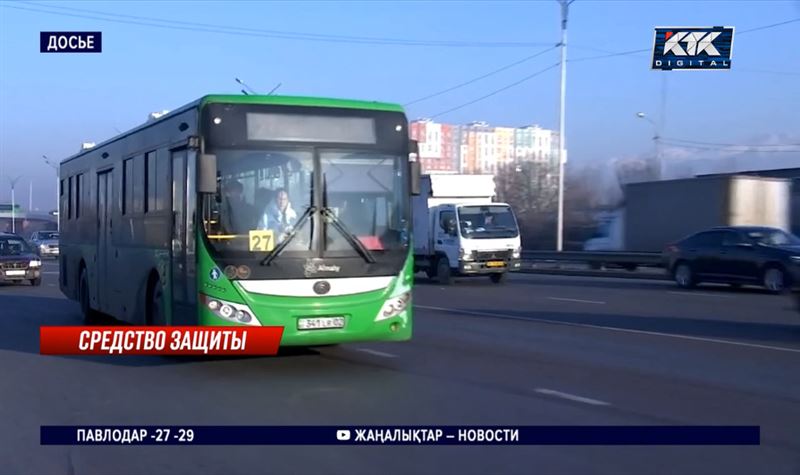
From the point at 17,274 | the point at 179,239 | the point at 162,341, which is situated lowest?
the point at 17,274

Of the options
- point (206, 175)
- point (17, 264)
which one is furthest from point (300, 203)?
point (17, 264)

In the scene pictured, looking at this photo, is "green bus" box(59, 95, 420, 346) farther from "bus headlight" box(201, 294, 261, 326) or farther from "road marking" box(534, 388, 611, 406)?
"road marking" box(534, 388, 611, 406)

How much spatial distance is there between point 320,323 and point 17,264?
21.6 meters

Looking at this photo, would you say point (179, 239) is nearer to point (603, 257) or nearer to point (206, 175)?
point (206, 175)

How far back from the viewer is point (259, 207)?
10789mm

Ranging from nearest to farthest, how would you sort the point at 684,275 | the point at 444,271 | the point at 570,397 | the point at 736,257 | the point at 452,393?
the point at 570,397 < the point at 452,393 < the point at 736,257 < the point at 684,275 < the point at 444,271

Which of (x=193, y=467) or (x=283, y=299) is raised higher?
(x=283, y=299)

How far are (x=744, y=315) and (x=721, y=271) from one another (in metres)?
7.22

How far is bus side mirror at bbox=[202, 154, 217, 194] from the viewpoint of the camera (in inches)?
410

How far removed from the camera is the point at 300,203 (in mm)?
10945

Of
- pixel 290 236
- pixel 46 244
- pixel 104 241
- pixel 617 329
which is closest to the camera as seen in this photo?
pixel 290 236

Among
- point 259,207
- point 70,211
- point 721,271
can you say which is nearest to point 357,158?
point 259,207

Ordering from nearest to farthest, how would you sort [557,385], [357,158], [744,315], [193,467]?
[193,467]
[557,385]
[357,158]
[744,315]

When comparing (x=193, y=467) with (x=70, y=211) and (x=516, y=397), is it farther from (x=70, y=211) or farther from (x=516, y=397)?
(x=70, y=211)
